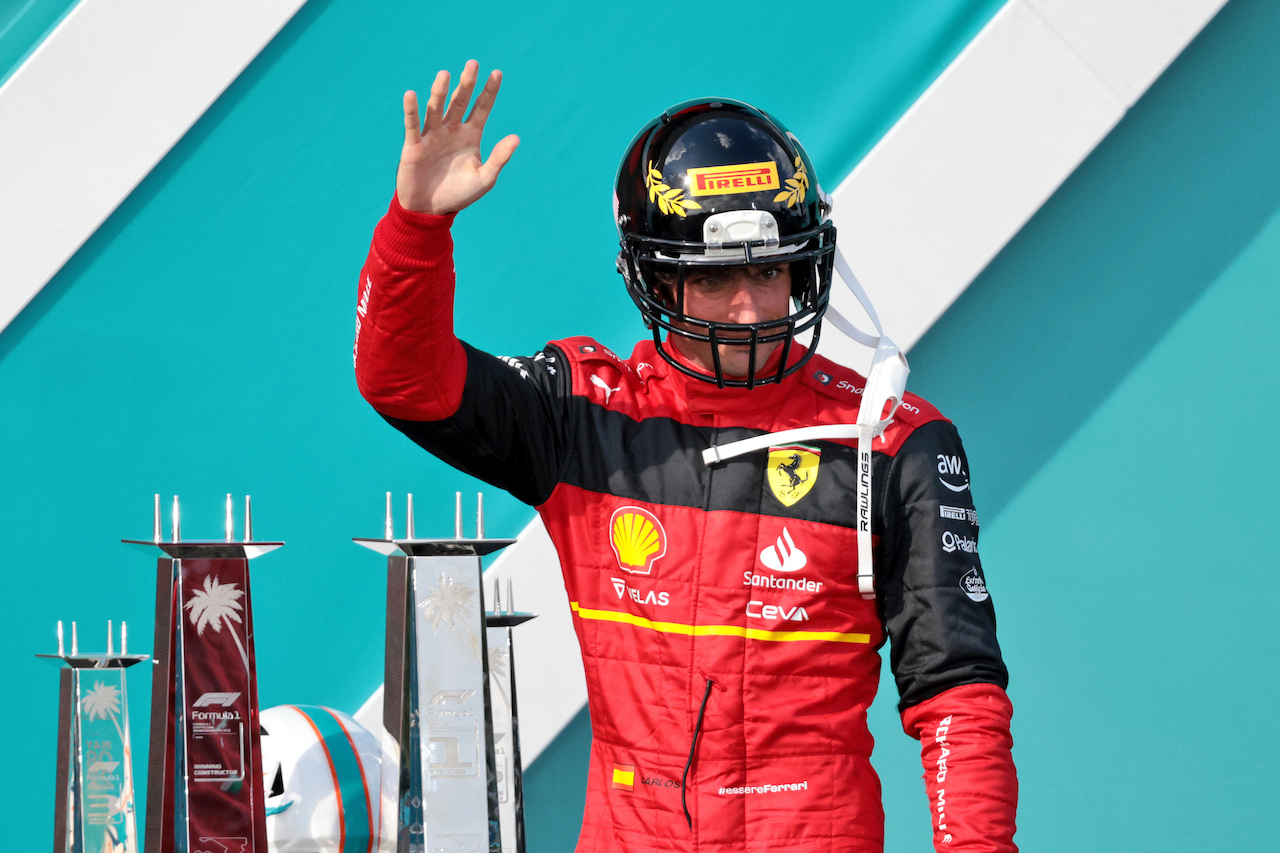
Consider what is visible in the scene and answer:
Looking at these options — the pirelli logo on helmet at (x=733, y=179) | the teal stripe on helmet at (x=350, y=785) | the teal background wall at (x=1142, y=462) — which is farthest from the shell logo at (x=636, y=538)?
the teal background wall at (x=1142, y=462)

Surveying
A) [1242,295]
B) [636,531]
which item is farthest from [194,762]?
[1242,295]

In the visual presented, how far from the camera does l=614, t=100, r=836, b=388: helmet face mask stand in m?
1.31

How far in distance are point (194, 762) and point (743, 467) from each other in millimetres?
717

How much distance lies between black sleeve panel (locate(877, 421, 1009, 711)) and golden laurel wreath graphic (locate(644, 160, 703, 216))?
0.35 meters

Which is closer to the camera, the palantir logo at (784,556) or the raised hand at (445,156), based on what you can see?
the raised hand at (445,156)

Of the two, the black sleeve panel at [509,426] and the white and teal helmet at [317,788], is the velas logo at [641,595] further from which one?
the white and teal helmet at [317,788]

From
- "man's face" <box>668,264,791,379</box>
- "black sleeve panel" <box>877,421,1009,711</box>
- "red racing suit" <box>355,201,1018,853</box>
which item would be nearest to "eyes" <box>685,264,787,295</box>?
"man's face" <box>668,264,791,379</box>

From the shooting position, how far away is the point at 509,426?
1.31m

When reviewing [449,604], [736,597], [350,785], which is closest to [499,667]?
[350,785]

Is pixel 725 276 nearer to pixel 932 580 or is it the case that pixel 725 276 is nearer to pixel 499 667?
pixel 932 580

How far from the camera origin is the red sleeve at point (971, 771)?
119 cm

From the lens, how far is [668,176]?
53.5 inches

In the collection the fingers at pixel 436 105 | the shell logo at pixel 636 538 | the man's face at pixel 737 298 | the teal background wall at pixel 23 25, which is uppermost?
the teal background wall at pixel 23 25

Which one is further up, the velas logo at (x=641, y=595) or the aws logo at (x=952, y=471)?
the aws logo at (x=952, y=471)
